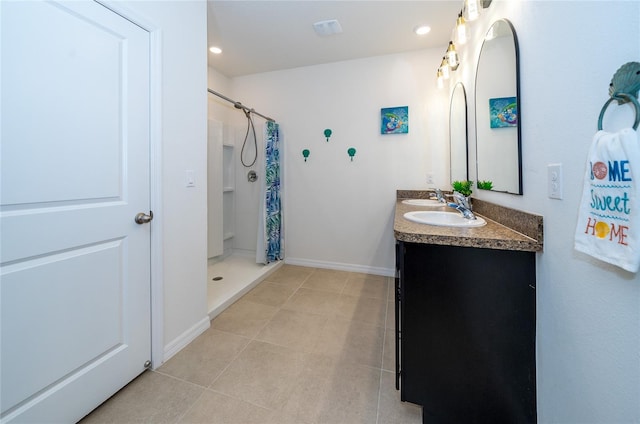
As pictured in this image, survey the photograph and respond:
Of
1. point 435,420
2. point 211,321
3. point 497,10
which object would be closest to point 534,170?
point 497,10

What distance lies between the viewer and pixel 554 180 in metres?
0.90

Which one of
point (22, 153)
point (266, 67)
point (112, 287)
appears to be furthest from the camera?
point (266, 67)

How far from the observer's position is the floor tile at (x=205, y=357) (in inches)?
55.5

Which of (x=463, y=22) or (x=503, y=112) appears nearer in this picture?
(x=503, y=112)

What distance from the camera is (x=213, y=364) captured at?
149cm

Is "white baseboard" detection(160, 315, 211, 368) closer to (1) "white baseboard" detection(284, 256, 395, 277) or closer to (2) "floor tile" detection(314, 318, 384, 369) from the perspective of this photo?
(2) "floor tile" detection(314, 318, 384, 369)

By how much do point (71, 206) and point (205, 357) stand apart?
43.8 inches

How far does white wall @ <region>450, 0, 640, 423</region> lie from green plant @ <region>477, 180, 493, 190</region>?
40cm

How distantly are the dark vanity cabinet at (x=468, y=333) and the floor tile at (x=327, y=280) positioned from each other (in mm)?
1450

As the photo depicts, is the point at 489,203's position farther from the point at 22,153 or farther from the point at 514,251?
the point at 22,153

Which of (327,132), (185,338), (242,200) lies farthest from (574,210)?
(242,200)

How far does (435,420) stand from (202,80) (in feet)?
7.81

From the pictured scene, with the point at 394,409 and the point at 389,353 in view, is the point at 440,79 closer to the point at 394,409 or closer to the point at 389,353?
the point at 389,353

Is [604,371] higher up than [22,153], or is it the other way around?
[22,153]
